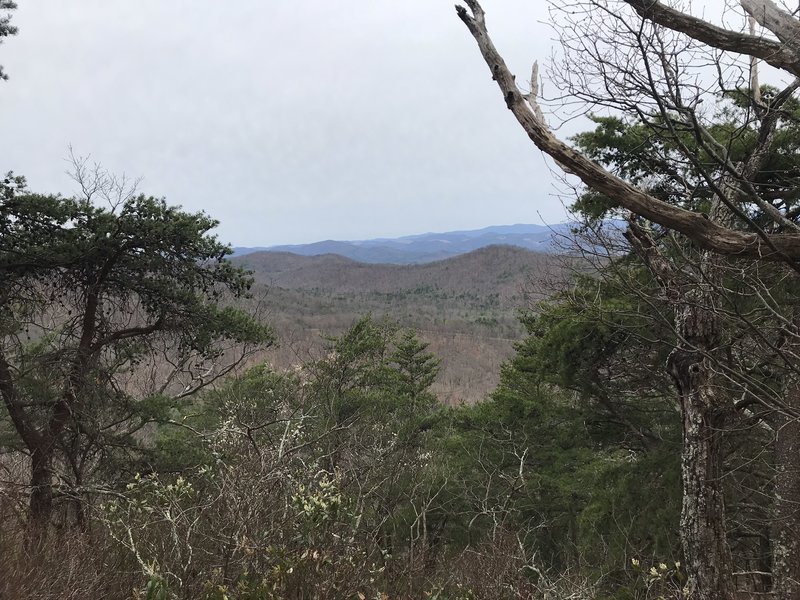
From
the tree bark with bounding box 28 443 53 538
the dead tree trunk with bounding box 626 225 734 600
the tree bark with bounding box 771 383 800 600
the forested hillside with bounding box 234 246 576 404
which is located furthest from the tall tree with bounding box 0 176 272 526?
the tree bark with bounding box 771 383 800 600

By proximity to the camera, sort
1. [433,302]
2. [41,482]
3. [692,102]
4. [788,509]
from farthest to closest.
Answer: [433,302]
[41,482]
[788,509]
[692,102]

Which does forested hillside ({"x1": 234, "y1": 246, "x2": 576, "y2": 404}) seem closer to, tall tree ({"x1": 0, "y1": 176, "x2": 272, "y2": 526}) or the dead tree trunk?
the dead tree trunk

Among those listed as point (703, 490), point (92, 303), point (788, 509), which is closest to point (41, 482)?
point (92, 303)

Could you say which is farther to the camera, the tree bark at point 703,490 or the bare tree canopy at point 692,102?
the tree bark at point 703,490

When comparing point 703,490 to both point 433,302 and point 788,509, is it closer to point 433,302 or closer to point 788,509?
point 788,509

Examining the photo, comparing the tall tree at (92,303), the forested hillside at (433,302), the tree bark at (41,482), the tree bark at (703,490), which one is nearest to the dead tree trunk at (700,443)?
the tree bark at (703,490)

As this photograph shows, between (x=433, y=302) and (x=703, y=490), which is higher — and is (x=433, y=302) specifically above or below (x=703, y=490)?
below

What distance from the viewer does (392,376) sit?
18344 millimetres

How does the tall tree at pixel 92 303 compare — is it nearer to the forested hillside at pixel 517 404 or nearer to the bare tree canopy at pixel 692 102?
the forested hillside at pixel 517 404

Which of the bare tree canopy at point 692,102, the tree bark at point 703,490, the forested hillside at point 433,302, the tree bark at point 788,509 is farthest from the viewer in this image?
the forested hillside at point 433,302

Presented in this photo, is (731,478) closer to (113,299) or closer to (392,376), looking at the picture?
(113,299)

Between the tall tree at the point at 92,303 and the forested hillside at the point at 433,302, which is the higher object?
the tall tree at the point at 92,303

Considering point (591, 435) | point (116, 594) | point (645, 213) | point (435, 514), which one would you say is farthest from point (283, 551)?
point (435, 514)

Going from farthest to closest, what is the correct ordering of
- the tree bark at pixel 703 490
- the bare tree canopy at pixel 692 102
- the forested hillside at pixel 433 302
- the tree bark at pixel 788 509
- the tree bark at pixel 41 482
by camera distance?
the forested hillside at pixel 433 302 < the tree bark at pixel 41 482 < the tree bark at pixel 788 509 < the tree bark at pixel 703 490 < the bare tree canopy at pixel 692 102
